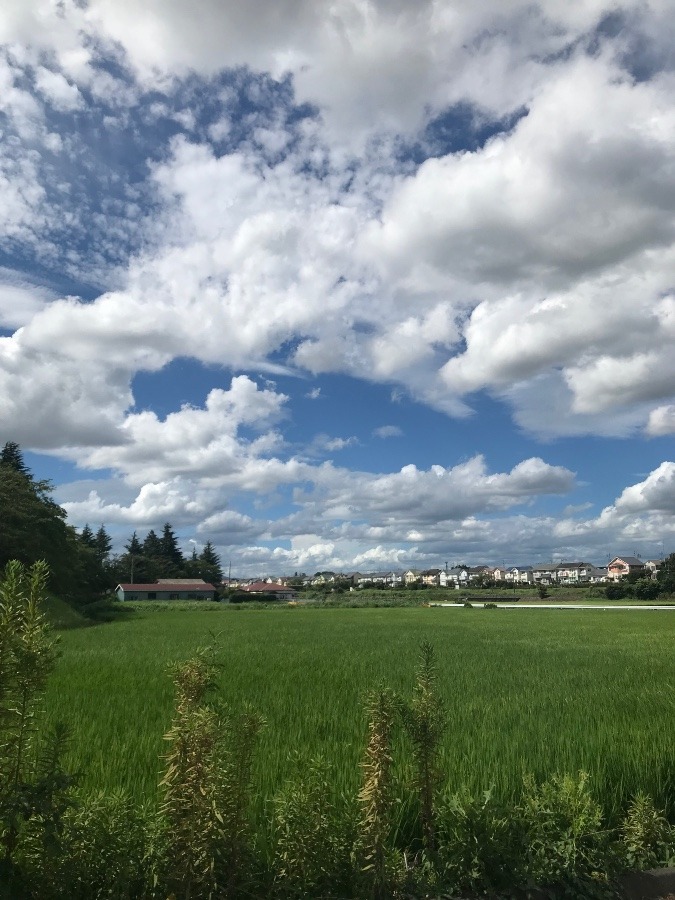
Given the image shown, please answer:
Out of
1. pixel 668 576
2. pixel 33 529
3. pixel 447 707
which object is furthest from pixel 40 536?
pixel 668 576

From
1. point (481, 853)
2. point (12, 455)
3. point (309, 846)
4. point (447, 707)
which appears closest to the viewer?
point (309, 846)

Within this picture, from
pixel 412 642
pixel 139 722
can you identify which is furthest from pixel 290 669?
pixel 412 642

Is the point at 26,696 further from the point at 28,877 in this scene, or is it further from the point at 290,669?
the point at 290,669

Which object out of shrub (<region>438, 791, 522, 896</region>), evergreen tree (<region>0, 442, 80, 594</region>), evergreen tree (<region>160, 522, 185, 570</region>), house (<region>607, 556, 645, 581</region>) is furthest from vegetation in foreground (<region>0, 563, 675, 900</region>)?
house (<region>607, 556, 645, 581</region>)

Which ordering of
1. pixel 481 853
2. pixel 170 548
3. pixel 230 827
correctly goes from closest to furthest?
pixel 230 827 < pixel 481 853 < pixel 170 548

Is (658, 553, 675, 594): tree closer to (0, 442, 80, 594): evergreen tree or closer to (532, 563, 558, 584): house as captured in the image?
(0, 442, 80, 594): evergreen tree

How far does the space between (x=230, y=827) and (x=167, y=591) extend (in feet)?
315

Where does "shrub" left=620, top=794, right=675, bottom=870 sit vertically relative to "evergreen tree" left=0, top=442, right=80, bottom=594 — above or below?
below

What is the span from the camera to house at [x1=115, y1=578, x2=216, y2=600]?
92000 millimetres

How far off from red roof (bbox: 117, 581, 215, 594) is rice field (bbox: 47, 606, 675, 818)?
77.1 meters

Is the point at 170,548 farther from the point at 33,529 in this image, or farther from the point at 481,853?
the point at 481,853

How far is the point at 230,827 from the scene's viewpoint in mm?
2760

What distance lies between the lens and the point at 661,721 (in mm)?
7344

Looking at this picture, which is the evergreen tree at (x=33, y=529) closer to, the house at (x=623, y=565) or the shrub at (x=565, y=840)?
the shrub at (x=565, y=840)
